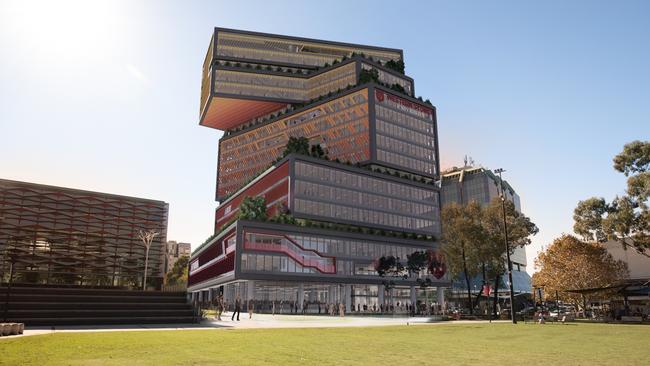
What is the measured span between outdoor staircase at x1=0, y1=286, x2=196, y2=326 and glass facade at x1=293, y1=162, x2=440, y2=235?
58.3 m

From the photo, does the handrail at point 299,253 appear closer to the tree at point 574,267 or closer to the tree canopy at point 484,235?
the tree canopy at point 484,235

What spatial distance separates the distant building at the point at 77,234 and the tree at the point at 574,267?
91044 mm

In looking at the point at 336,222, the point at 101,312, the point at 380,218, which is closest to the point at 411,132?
the point at 380,218

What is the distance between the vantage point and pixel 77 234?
107125 mm

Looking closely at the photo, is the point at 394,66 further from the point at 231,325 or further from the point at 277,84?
the point at 231,325

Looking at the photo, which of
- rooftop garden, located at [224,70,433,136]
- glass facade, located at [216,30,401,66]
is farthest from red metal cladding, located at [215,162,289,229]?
glass facade, located at [216,30,401,66]

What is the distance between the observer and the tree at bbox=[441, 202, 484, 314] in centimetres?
5512

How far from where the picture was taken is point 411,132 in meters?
116

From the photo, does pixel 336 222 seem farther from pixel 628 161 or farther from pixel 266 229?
pixel 628 161

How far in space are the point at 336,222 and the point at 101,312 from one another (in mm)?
68145

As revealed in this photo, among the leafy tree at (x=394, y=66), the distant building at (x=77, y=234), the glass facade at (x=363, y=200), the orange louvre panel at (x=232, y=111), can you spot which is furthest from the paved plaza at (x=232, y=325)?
the orange louvre panel at (x=232, y=111)

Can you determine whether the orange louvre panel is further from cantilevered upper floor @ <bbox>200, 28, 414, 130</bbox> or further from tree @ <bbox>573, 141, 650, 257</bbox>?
tree @ <bbox>573, 141, 650, 257</bbox>

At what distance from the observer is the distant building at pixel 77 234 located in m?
101

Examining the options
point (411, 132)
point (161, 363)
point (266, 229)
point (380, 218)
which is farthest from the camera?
point (411, 132)
